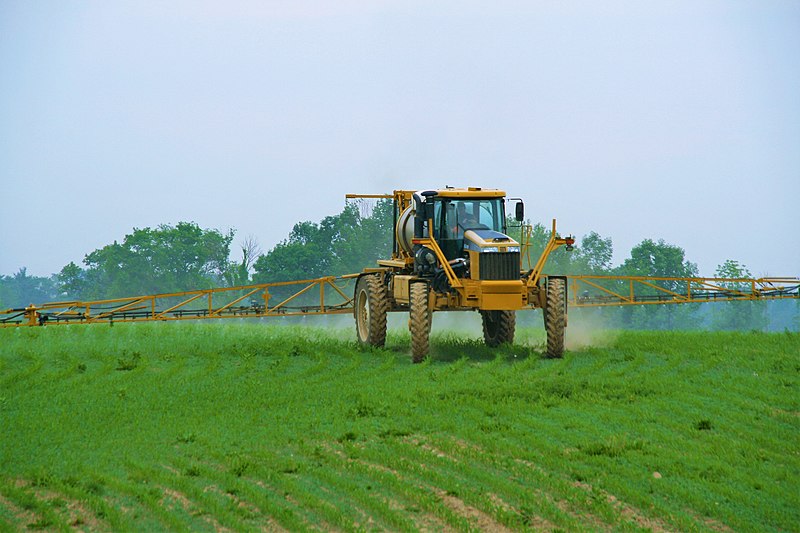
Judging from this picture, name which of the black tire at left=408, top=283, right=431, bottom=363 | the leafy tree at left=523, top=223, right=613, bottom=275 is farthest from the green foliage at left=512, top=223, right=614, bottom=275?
the black tire at left=408, top=283, right=431, bottom=363

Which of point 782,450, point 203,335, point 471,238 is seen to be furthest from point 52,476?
point 203,335

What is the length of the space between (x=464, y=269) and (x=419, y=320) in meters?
1.56

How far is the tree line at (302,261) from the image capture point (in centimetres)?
6644

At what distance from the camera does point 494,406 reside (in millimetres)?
15023

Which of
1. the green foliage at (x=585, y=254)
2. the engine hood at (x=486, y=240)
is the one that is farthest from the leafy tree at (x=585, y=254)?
the engine hood at (x=486, y=240)

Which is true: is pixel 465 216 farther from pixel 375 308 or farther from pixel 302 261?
pixel 302 261

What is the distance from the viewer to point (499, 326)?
23656mm

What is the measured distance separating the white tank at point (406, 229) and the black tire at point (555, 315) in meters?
3.36

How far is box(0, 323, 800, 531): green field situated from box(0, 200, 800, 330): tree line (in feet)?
149

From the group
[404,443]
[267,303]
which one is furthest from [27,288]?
[404,443]

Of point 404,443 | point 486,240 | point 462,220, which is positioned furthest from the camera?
point 462,220

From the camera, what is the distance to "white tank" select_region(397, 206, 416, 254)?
22234 mm

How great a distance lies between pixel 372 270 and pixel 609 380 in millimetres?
8084

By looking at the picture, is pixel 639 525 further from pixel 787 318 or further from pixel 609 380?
pixel 787 318
